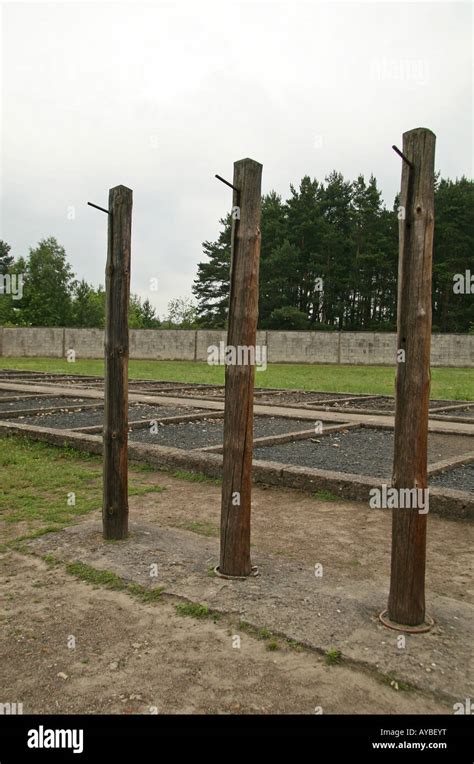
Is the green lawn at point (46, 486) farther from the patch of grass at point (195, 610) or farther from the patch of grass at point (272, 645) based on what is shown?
the patch of grass at point (272, 645)

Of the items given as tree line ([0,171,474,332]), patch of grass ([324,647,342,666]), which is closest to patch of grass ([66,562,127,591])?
patch of grass ([324,647,342,666])

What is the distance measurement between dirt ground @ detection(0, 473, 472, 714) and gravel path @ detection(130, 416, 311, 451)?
4079 mm

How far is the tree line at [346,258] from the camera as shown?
47.9 metres

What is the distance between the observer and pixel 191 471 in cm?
717

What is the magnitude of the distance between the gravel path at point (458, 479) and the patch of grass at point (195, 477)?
2317 millimetres

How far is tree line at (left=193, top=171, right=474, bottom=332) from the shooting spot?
157 ft

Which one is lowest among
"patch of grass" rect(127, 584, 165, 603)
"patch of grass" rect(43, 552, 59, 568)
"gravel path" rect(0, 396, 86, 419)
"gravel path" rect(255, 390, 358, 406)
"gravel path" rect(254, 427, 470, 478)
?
"patch of grass" rect(43, 552, 59, 568)

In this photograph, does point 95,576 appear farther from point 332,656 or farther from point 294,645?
point 332,656

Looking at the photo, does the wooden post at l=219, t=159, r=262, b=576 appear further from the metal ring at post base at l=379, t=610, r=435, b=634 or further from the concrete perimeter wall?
the concrete perimeter wall

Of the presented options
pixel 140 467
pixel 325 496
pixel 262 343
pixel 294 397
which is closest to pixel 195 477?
pixel 140 467

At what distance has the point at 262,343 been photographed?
3844cm

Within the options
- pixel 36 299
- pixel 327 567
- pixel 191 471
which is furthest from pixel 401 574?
pixel 36 299

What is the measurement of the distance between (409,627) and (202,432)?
271 inches

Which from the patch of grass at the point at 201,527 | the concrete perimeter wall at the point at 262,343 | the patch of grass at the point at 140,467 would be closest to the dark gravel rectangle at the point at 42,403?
the patch of grass at the point at 140,467
